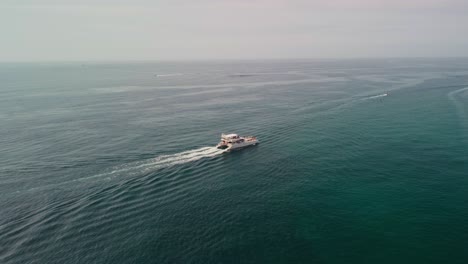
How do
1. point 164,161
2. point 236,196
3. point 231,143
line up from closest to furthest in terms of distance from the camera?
Answer: 1. point 236,196
2. point 164,161
3. point 231,143

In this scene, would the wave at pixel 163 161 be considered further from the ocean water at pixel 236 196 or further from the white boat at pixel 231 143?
the white boat at pixel 231 143

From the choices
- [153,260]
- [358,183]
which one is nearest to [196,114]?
[358,183]

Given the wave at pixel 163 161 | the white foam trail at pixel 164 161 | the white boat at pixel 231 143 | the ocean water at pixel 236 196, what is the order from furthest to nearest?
the white boat at pixel 231 143
the white foam trail at pixel 164 161
the wave at pixel 163 161
the ocean water at pixel 236 196

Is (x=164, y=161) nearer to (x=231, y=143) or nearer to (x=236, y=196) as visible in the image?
(x=231, y=143)

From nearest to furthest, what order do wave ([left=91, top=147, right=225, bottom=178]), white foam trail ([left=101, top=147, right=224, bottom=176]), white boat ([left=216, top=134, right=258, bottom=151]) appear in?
wave ([left=91, top=147, right=225, bottom=178])
white foam trail ([left=101, top=147, right=224, bottom=176])
white boat ([left=216, top=134, right=258, bottom=151])

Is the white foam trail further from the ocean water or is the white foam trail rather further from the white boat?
the white boat

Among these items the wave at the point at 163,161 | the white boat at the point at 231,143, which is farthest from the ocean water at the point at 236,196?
the white boat at the point at 231,143

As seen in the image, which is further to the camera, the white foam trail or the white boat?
the white boat

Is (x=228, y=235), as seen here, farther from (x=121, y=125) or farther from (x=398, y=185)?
(x=121, y=125)

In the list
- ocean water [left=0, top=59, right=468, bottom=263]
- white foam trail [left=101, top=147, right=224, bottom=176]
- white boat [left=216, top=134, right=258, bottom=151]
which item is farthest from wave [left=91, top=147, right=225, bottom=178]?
white boat [left=216, top=134, right=258, bottom=151]

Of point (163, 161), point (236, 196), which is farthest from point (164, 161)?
point (236, 196)

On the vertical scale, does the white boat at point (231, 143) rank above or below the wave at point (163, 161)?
above

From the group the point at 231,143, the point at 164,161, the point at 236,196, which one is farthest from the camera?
the point at 231,143
